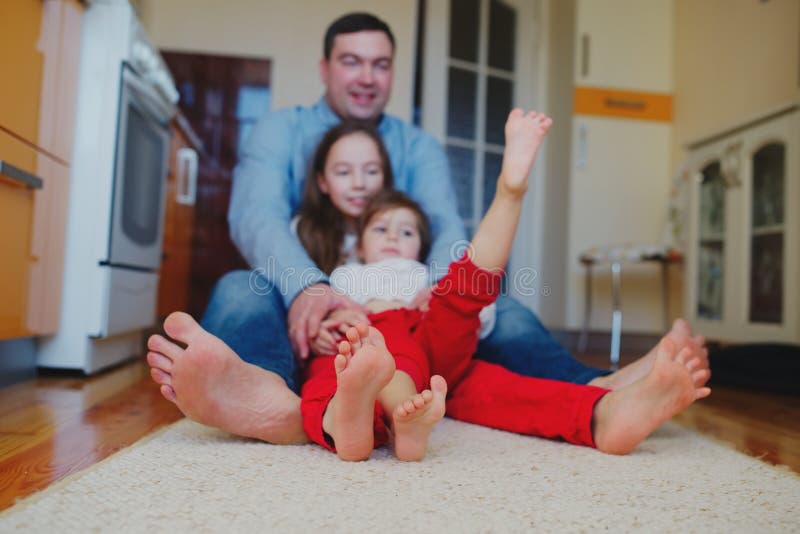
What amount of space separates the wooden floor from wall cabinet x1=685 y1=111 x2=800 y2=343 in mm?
677

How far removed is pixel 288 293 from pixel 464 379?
1.20 feet

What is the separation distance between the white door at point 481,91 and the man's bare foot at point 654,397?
2.77 metres

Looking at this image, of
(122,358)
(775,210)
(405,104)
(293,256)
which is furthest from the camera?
(405,104)

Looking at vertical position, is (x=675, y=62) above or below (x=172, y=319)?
above

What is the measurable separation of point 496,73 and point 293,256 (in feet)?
10.2

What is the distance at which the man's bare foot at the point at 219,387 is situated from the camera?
84 centimetres

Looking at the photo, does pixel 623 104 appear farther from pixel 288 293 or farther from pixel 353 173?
pixel 288 293

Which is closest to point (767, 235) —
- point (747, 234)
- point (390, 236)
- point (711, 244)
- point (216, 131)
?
point (747, 234)

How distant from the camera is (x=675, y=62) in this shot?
3.68 meters

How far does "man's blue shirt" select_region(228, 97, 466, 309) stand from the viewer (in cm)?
128

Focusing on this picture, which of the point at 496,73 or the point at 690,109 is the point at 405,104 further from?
the point at 690,109

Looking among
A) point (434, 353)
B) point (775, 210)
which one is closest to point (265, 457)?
point (434, 353)

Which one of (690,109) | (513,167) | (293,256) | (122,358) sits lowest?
(122,358)

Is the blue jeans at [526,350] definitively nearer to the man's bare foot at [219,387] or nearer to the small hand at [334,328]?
the small hand at [334,328]
